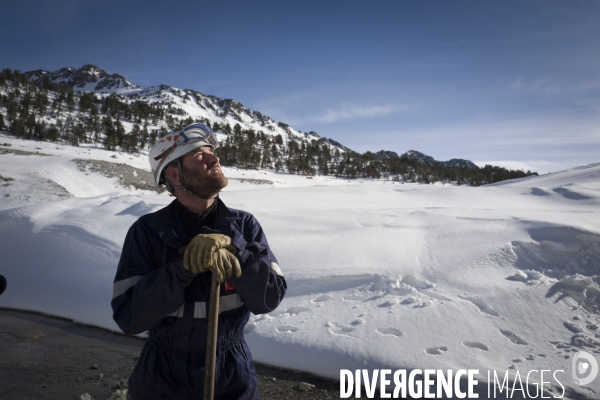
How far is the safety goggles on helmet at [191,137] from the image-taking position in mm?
2023

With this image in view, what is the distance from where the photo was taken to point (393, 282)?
484 cm

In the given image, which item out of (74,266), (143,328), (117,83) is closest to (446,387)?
(143,328)

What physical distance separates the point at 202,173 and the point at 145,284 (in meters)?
0.68

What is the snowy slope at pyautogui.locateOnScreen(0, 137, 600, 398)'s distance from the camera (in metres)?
3.72

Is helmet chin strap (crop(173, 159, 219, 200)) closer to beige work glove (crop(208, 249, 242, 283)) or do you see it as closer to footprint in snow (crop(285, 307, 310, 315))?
beige work glove (crop(208, 249, 242, 283))

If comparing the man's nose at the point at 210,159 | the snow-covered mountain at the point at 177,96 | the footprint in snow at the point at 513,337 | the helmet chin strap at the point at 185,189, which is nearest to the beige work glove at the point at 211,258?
the helmet chin strap at the point at 185,189

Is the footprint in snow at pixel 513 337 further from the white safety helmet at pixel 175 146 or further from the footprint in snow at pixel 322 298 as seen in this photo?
the white safety helmet at pixel 175 146

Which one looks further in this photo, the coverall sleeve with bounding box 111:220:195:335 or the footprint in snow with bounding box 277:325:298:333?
the footprint in snow with bounding box 277:325:298:333

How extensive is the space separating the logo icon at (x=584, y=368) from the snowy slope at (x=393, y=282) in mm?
65

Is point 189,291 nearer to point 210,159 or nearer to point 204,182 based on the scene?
point 204,182

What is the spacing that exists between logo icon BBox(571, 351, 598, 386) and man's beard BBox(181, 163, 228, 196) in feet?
12.8

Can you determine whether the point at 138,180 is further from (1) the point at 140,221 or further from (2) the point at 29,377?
(1) the point at 140,221

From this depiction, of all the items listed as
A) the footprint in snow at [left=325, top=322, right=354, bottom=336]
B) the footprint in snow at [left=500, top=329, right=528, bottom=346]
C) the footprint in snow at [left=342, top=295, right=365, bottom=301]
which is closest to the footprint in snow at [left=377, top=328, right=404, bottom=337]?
the footprint in snow at [left=325, top=322, right=354, bottom=336]

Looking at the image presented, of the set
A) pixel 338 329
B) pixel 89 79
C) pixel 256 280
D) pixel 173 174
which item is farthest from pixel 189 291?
pixel 89 79
